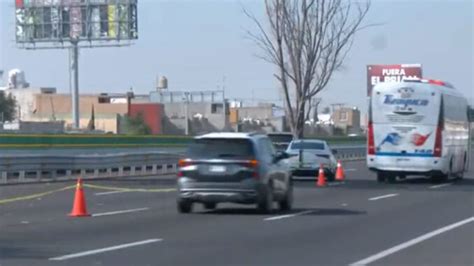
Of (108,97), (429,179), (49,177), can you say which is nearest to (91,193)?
(49,177)

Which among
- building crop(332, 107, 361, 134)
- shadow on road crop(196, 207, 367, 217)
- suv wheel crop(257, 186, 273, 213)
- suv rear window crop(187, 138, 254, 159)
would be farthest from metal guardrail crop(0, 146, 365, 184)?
building crop(332, 107, 361, 134)

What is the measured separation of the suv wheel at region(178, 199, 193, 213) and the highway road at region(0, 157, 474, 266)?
0.25 metres

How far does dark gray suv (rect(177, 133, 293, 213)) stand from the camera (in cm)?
2505

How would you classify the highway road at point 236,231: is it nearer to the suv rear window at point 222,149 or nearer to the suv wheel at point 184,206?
the suv wheel at point 184,206

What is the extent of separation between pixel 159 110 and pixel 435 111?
62815mm

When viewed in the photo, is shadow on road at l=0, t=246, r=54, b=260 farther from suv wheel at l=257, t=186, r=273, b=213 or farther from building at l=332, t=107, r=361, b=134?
building at l=332, t=107, r=361, b=134

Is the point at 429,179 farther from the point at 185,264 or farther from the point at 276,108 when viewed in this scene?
the point at 276,108

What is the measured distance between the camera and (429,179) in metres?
46.5

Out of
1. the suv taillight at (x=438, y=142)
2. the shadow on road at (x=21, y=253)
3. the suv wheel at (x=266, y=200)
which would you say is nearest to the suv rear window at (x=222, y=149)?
the suv wheel at (x=266, y=200)

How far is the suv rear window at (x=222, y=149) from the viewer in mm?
25297

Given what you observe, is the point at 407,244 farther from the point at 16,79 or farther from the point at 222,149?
the point at 16,79

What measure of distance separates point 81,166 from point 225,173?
72.6 feet

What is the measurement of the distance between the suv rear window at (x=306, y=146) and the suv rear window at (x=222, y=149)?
17961mm

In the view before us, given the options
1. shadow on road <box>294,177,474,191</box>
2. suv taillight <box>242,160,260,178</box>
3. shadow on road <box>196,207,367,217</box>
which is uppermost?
suv taillight <box>242,160,260,178</box>
